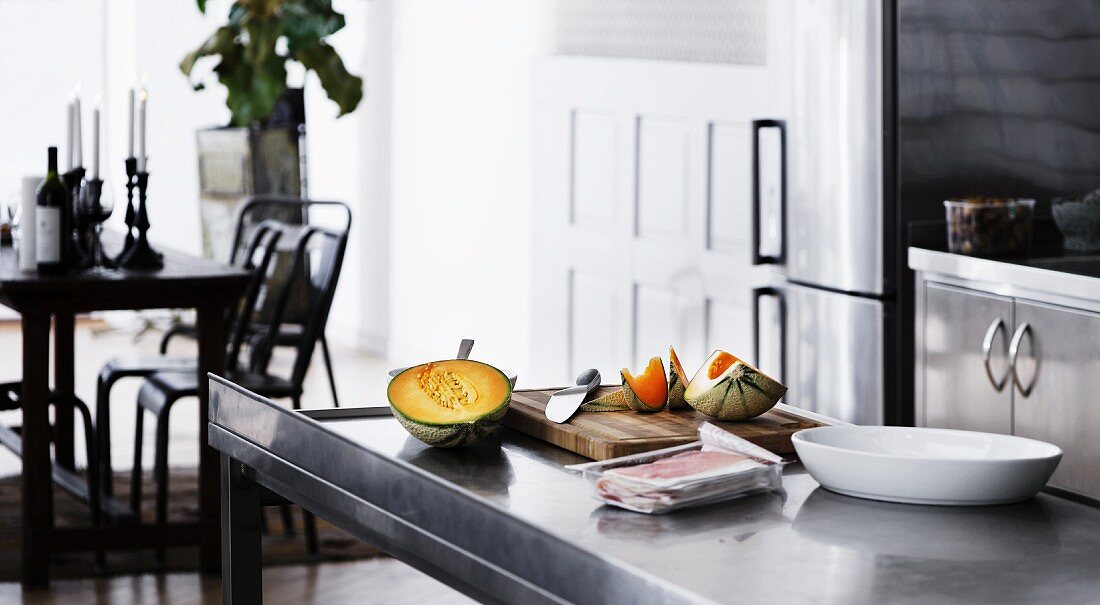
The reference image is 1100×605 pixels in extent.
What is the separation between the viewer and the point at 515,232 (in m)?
6.52

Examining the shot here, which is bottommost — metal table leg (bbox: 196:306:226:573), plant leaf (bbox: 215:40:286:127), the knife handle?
metal table leg (bbox: 196:306:226:573)

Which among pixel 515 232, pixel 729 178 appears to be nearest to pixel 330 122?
pixel 515 232

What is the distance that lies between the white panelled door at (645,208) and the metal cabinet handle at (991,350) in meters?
0.78

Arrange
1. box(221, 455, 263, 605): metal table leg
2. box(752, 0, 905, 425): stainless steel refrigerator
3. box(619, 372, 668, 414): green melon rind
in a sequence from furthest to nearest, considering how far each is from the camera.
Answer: box(752, 0, 905, 425): stainless steel refrigerator
box(221, 455, 263, 605): metal table leg
box(619, 372, 668, 414): green melon rind

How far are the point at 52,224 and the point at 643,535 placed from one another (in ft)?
9.61

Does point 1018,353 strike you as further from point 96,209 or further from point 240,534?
point 96,209

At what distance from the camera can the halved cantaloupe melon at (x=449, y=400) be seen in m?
1.61

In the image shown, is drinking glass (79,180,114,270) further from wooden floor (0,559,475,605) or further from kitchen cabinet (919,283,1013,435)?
kitchen cabinet (919,283,1013,435)

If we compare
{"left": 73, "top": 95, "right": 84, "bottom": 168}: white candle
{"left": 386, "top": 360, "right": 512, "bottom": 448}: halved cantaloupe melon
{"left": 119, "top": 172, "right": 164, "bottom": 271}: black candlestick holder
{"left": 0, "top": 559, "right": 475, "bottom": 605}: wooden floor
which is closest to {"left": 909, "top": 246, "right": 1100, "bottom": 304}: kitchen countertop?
{"left": 0, "top": 559, "right": 475, "bottom": 605}: wooden floor

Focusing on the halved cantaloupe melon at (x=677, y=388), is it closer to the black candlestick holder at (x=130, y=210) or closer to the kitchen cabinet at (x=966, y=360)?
the kitchen cabinet at (x=966, y=360)

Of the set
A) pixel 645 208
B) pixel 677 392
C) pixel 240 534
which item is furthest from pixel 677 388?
pixel 645 208

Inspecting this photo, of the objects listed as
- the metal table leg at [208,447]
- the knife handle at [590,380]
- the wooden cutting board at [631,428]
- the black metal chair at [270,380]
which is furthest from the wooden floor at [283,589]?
the wooden cutting board at [631,428]

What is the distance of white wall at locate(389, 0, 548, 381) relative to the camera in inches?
254

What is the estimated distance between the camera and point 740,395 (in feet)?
5.45
